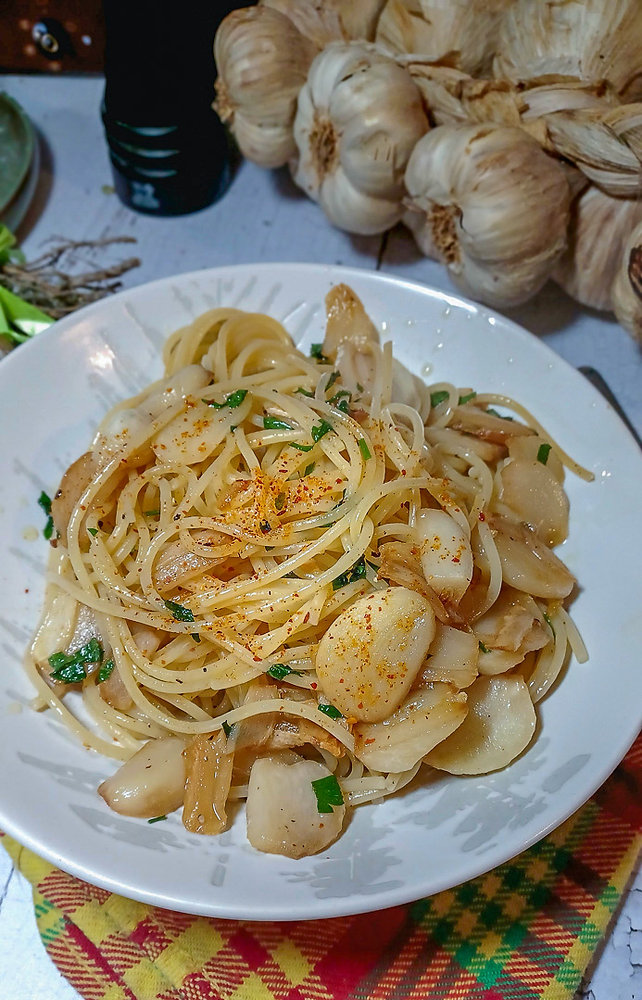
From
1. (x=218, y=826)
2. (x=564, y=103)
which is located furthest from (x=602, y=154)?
(x=218, y=826)

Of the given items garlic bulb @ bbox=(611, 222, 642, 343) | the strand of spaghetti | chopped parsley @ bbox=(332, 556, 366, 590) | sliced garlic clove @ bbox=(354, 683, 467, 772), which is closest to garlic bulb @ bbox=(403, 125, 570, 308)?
garlic bulb @ bbox=(611, 222, 642, 343)

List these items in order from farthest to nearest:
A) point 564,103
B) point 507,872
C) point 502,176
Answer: point 564,103 → point 502,176 → point 507,872

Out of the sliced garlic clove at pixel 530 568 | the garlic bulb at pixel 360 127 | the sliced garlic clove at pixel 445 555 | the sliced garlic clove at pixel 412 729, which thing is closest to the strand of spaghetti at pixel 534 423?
the sliced garlic clove at pixel 530 568

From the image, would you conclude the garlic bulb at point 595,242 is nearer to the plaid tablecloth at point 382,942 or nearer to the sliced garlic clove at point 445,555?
the sliced garlic clove at point 445,555

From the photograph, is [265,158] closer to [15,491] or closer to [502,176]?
[502,176]

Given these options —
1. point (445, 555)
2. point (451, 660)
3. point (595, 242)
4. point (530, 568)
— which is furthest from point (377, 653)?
point (595, 242)

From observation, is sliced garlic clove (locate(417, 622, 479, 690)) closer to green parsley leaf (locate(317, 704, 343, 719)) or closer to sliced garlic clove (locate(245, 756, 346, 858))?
green parsley leaf (locate(317, 704, 343, 719))
